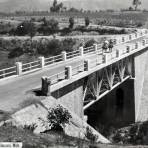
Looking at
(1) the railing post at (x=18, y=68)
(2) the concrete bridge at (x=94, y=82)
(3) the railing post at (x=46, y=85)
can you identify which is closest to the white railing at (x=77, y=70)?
(2) the concrete bridge at (x=94, y=82)

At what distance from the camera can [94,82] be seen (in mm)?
27391

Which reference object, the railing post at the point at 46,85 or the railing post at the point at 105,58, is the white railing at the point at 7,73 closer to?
the railing post at the point at 46,85

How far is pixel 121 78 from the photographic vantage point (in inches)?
1297

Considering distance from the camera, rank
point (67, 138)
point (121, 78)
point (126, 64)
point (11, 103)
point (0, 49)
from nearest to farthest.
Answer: point (67, 138) < point (11, 103) < point (121, 78) < point (126, 64) < point (0, 49)

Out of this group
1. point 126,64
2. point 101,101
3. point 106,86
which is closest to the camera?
point 106,86

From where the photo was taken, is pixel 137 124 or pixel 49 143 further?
pixel 137 124

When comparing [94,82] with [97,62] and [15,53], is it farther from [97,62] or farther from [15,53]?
[15,53]

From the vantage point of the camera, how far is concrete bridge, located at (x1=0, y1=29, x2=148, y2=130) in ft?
69.1

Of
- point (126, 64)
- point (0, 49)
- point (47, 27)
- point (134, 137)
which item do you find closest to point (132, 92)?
point (126, 64)

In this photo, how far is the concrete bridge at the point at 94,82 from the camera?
69.1ft

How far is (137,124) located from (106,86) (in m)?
8.17

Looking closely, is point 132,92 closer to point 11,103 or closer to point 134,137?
point 134,137

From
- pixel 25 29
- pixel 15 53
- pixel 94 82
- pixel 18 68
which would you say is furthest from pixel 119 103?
pixel 25 29

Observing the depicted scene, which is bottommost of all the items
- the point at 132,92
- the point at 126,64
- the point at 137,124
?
the point at 137,124
